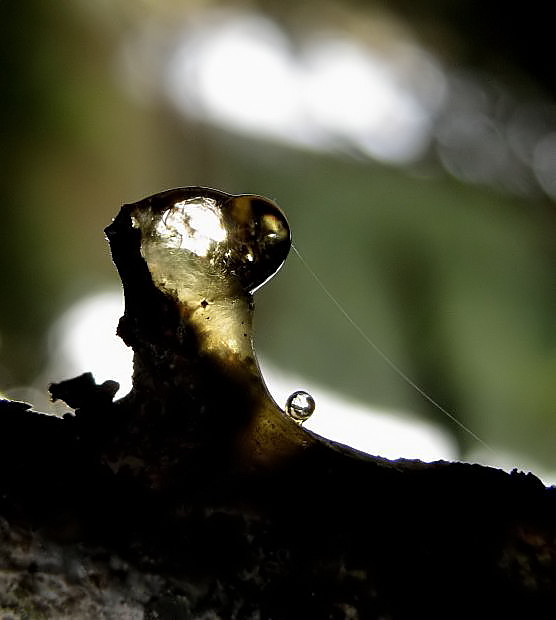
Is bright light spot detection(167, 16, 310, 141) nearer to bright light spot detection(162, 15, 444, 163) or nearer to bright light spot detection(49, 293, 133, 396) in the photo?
bright light spot detection(162, 15, 444, 163)

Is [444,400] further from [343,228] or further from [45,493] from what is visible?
[45,493]

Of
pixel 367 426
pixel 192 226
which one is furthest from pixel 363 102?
pixel 192 226

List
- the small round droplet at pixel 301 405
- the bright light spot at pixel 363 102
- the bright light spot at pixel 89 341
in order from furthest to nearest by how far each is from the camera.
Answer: the bright light spot at pixel 363 102, the bright light spot at pixel 89 341, the small round droplet at pixel 301 405

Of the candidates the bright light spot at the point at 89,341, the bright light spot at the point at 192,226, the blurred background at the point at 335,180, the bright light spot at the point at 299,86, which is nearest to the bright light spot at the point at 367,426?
the blurred background at the point at 335,180

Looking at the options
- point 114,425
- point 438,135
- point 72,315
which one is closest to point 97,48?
point 72,315

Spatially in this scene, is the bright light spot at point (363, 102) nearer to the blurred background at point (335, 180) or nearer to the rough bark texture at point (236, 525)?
the blurred background at point (335, 180)

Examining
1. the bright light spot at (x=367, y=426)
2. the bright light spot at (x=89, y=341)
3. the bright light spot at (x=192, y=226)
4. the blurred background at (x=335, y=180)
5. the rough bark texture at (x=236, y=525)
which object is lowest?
the rough bark texture at (x=236, y=525)
